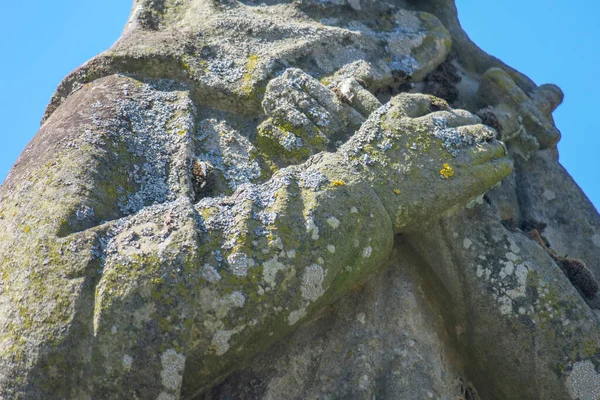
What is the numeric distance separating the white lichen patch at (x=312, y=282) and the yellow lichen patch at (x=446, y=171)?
972mm

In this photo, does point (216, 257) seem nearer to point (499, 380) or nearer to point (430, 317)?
point (430, 317)

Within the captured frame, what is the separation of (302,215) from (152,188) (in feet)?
3.11

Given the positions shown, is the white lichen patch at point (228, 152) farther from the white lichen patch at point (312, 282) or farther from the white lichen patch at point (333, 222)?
the white lichen patch at point (312, 282)

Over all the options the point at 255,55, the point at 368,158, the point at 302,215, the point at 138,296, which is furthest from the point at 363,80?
the point at 138,296

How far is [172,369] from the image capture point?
3227 mm

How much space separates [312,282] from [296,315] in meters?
0.18

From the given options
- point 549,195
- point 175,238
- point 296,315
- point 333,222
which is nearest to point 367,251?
point 333,222

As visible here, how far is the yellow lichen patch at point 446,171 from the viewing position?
4.10 meters

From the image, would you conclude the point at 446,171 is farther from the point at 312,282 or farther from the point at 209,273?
the point at 209,273

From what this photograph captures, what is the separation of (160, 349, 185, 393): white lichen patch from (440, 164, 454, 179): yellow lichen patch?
1.78 m

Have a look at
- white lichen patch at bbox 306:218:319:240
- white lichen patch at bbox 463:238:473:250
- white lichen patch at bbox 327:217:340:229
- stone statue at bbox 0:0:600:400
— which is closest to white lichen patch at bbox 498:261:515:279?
stone statue at bbox 0:0:600:400

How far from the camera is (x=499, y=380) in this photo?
13.4ft

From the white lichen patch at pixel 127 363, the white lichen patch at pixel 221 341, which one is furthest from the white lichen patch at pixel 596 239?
the white lichen patch at pixel 127 363

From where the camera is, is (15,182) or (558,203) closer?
(15,182)
